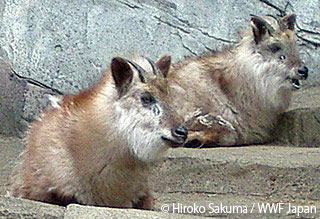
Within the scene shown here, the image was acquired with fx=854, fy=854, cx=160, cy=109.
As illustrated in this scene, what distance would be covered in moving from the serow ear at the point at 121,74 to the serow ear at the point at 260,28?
2.74 meters

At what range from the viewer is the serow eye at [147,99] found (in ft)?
15.6

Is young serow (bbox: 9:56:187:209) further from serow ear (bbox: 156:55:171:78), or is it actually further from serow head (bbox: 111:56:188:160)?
serow ear (bbox: 156:55:171:78)

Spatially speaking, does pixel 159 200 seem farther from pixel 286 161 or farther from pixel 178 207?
pixel 286 161

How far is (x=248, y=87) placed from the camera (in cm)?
754

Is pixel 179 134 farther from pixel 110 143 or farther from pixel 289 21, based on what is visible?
pixel 289 21

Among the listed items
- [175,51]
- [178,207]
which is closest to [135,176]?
[178,207]

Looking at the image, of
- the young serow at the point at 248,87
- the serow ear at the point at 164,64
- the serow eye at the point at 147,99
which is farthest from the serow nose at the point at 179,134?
the young serow at the point at 248,87

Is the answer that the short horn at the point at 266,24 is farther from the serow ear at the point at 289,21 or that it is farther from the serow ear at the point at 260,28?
the serow ear at the point at 289,21

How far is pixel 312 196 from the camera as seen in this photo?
229 inches

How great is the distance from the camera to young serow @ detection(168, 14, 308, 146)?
7.39m

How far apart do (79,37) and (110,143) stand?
3332mm

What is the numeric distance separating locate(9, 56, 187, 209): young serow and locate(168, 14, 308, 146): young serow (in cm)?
249

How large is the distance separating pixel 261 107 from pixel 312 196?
1.82 meters

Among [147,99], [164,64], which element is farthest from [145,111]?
[164,64]
